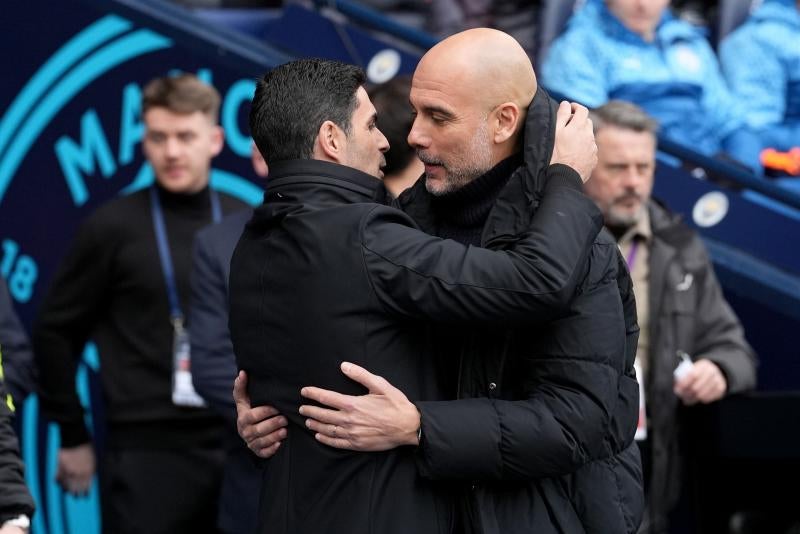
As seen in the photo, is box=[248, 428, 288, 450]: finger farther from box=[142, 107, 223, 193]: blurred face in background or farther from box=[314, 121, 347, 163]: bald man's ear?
box=[142, 107, 223, 193]: blurred face in background

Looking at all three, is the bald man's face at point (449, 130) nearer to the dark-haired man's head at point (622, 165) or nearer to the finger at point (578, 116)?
the finger at point (578, 116)

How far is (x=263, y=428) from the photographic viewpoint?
3.09 m

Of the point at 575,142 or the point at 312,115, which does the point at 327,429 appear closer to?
the point at 312,115

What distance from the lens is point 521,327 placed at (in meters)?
2.91

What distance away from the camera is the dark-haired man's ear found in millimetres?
3039

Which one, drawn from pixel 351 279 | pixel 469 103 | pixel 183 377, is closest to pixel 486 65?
pixel 469 103

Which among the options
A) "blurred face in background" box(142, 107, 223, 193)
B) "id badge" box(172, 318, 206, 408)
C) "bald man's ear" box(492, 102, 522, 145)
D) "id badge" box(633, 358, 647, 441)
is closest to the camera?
"bald man's ear" box(492, 102, 522, 145)

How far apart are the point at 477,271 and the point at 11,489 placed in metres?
1.05

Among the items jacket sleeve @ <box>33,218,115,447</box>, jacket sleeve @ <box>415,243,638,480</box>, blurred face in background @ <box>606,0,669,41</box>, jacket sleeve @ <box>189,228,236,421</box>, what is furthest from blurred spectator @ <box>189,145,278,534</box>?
blurred face in background @ <box>606,0,669,41</box>

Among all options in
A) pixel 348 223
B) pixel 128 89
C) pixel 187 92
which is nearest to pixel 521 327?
pixel 348 223

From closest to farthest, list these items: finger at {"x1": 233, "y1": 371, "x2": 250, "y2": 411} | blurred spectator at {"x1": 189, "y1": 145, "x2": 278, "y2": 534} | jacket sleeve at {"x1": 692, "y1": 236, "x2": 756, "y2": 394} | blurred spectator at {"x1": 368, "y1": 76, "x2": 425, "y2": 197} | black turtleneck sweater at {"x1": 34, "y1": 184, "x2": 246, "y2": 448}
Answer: finger at {"x1": 233, "y1": 371, "x2": 250, "y2": 411} → blurred spectator at {"x1": 368, "y1": 76, "x2": 425, "y2": 197} → blurred spectator at {"x1": 189, "y1": 145, "x2": 278, "y2": 534} → jacket sleeve at {"x1": 692, "y1": 236, "x2": 756, "y2": 394} → black turtleneck sweater at {"x1": 34, "y1": 184, "x2": 246, "y2": 448}

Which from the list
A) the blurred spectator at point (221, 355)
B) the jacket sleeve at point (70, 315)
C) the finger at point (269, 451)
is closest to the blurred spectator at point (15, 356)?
the jacket sleeve at point (70, 315)

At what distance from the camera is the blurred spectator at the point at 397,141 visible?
4.12 meters

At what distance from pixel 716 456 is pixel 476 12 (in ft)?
8.83
